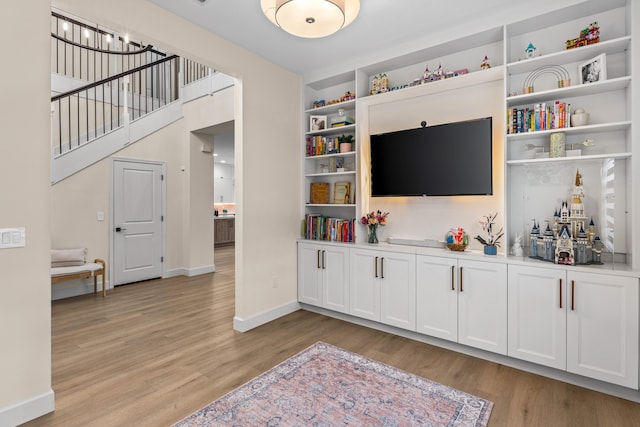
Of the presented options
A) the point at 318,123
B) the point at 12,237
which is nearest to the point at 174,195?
the point at 318,123

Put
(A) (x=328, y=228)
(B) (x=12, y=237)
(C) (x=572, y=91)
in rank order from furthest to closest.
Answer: (A) (x=328, y=228) < (C) (x=572, y=91) < (B) (x=12, y=237)

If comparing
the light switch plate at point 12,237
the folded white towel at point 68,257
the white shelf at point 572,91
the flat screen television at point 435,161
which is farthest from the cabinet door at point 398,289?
the folded white towel at point 68,257

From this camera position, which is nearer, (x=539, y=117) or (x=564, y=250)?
(x=564, y=250)

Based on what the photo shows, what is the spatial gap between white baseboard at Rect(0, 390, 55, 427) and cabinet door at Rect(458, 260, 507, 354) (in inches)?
126

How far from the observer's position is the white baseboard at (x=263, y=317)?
3.58 meters

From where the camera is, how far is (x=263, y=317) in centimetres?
379

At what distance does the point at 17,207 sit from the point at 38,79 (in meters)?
0.84

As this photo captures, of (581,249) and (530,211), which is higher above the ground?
(530,211)

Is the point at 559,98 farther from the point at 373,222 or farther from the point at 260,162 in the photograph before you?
the point at 260,162

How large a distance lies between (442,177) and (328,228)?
1489 mm

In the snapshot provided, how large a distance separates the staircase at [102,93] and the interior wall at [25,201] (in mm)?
3354

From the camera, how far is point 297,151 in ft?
14.0

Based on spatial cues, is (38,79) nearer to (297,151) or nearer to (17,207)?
(17,207)

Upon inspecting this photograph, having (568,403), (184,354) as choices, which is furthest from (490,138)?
(184,354)
